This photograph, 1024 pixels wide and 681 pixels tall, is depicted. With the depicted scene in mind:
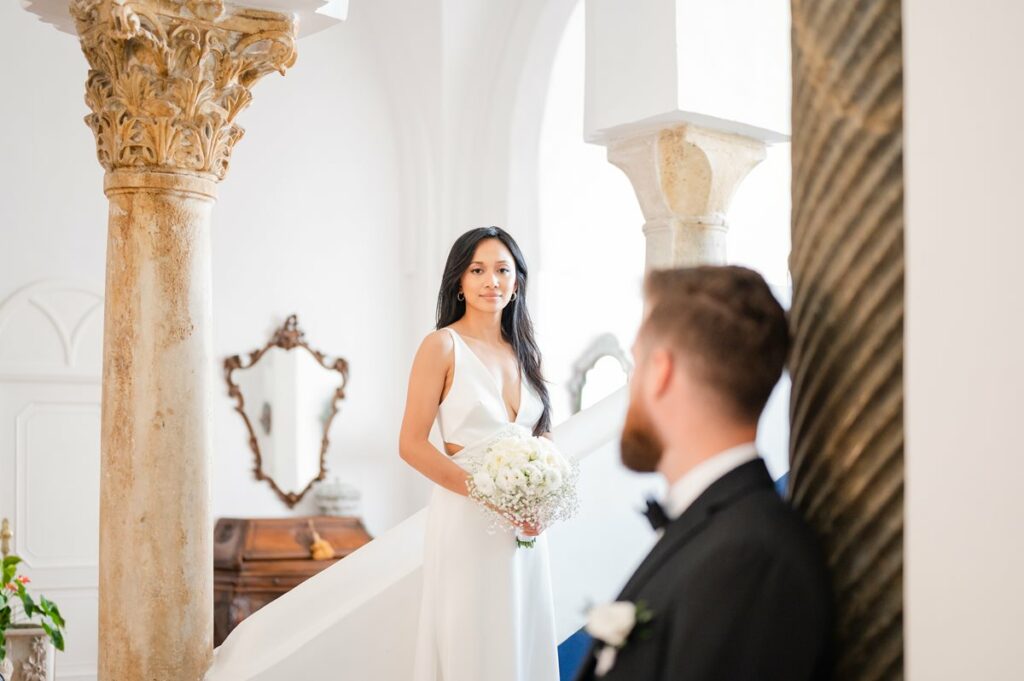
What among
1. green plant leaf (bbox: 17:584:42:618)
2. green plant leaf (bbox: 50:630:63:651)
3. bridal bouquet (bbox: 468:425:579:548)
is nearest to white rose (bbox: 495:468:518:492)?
bridal bouquet (bbox: 468:425:579:548)

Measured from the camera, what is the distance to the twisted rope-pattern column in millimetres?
1442

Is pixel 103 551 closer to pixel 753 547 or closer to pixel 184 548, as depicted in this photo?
pixel 184 548

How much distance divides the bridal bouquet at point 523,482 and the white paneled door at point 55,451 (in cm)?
606

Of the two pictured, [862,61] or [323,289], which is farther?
[323,289]

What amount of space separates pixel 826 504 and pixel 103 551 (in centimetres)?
420

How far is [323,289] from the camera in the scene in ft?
35.2

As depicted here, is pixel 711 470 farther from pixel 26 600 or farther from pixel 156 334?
pixel 26 600

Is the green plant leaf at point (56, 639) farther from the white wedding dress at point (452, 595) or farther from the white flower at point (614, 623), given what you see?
the white flower at point (614, 623)

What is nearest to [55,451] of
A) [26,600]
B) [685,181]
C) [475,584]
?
[26,600]

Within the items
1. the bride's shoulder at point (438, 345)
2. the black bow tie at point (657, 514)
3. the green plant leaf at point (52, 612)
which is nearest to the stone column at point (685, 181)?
the bride's shoulder at point (438, 345)

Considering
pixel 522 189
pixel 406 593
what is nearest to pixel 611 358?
pixel 522 189

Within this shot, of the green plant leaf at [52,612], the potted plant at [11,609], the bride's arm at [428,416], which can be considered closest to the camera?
the bride's arm at [428,416]

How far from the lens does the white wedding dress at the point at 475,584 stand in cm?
424

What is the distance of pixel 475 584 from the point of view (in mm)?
4238
